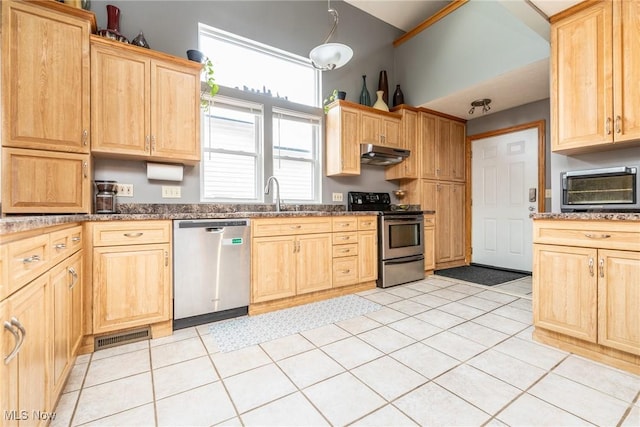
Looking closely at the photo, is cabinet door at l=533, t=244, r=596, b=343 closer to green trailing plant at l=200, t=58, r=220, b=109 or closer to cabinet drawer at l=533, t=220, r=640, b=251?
cabinet drawer at l=533, t=220, r=640, b=251

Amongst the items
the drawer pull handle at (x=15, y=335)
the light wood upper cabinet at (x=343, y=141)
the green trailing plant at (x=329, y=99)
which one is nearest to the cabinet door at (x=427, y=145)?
the light wood upper cabinet at (x=343, y=141)

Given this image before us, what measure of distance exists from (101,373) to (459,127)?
5330 mm

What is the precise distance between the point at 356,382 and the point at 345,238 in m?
1.75

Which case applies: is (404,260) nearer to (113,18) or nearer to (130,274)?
(130,274)

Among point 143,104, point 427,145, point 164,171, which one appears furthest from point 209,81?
point 427,145

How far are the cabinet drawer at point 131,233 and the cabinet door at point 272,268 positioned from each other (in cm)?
74

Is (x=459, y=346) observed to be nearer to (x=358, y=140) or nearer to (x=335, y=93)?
(x=358, y=140)

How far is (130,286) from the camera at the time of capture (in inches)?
80.0

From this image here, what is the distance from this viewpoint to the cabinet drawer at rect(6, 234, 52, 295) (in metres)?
0.89

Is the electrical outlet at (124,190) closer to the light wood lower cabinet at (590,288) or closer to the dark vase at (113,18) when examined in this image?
the dark vase at (113,18)

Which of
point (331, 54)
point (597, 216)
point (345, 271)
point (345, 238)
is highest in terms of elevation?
point (331, 54)

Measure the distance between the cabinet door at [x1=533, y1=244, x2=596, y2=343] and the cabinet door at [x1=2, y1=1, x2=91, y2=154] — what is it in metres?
3.50

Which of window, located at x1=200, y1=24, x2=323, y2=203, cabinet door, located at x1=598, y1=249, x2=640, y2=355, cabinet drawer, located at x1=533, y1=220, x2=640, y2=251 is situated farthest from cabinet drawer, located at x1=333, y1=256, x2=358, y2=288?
cabinet door, located at x1=598, y1=249, x2=640, y2=355

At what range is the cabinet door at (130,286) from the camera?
6.38 feet
